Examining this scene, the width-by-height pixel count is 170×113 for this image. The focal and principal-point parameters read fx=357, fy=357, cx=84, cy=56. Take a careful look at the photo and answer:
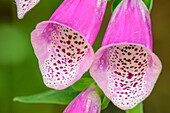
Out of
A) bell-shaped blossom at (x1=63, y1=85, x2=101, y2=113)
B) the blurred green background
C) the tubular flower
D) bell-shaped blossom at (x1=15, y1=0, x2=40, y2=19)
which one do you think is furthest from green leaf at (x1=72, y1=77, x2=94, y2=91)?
the blurred green background

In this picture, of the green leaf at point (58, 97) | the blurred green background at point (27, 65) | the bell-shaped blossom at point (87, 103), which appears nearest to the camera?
the bell-shaped blossom at point (87, 103)

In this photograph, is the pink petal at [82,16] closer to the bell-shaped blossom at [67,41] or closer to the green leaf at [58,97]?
the bell-shaped blossom at [67,41]

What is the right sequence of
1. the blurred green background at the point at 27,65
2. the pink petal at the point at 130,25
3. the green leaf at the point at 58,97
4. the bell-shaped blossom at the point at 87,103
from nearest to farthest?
the pink petal at the point at 130,25 < the bell-shaped blossom at the point at 87,103 < the green leaf at the point at 58,97 < the blurred green background at the point at 27,65

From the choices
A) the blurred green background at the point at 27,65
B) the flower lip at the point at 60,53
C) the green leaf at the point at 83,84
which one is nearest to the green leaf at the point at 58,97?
the green leaf at the point at 83,84

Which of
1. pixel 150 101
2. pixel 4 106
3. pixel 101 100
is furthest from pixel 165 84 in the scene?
pixel 101 100

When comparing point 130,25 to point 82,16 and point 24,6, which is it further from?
point 24,6

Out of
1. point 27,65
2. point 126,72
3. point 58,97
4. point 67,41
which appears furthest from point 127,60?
point 27,65

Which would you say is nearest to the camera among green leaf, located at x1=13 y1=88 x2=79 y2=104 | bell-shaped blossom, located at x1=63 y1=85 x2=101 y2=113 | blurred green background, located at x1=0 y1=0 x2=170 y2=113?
bell-shaped blossom, located at x1=63 y1=85 x2=101 y2=113

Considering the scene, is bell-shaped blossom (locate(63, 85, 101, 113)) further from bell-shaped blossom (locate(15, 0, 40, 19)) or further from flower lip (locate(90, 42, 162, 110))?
bell-shaped blossom (locate(15, 0, 40, 19))

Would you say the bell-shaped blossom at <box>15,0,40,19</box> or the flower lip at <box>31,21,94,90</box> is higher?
the bell-shaped blossom at <box>15,0,40,19</box>
